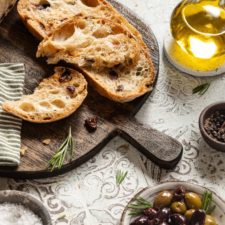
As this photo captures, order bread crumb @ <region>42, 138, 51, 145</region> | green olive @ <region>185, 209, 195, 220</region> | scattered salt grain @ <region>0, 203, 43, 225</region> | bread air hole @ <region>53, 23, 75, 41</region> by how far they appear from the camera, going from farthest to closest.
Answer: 1. bread air hole @ <region>53, 23, 75, 41</region>
2. bread crumb @ <region>42, 138, 51, 145</region>
3. green olive @ <region>185, 209, 195, 220</region>
4. scattered salt grain @ <region>0, 203, 43, 225</region>

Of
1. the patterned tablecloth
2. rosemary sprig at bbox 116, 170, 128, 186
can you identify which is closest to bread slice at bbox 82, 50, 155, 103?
the patterned tablecloth

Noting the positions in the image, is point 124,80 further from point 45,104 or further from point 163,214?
point 163,214

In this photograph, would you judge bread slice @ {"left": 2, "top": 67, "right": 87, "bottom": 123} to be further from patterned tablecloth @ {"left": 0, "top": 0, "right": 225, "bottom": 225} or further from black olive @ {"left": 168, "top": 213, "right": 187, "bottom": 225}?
black olive @ {"left": 168, "top": 213, "right": 187, "bottom": 225}

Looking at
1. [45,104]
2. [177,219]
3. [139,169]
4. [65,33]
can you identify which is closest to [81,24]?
[65,33]

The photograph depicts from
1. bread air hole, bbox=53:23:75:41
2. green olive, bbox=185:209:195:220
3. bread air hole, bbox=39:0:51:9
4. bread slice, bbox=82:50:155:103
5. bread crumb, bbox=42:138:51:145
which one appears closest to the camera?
green olive, bbox=185:209:195:220

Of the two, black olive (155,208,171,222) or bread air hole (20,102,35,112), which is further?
bread air hole (20,102,35,112)

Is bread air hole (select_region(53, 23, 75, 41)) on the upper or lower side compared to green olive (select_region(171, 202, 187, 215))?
upper

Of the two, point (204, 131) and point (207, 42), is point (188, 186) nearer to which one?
point (204, 131)

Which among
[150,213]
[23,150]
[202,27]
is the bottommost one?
[23,150]
